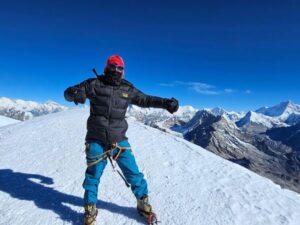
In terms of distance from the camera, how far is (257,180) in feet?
31.2

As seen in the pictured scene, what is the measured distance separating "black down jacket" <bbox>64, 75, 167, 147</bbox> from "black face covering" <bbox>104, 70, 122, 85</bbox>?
83 millimetres

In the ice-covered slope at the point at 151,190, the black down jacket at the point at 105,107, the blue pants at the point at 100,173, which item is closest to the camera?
the blue pants at the point at 100,173

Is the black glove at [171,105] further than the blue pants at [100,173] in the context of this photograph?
Yes

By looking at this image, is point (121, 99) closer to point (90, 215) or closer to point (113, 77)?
point (113, 77)

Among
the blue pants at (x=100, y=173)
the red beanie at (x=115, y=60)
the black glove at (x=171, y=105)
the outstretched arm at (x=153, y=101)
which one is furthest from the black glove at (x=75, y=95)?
the black glove at (x=171, y=105)

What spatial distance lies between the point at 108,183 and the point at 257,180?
4.89 metres

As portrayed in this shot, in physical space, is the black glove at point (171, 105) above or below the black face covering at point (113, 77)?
below

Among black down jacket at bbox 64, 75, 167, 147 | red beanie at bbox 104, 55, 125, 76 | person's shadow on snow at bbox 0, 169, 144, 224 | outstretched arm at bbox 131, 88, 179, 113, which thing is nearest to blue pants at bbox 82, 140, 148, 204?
black down jacket at bbox 64, 75, 167, 147

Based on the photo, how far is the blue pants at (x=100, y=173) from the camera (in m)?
6.21

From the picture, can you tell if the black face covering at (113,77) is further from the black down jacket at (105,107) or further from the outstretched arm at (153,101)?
the outstretched arm at (153,101)

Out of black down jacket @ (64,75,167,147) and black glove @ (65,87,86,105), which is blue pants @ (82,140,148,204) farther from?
black glove @ (65,87,86,105)

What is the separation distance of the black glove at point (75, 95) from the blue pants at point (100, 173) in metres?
1.05

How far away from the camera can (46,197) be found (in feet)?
24.9

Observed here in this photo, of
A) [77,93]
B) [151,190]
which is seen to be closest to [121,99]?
[77,93]
